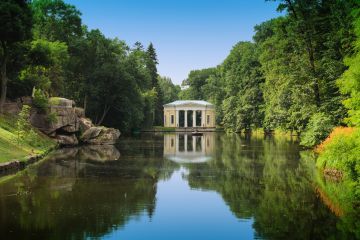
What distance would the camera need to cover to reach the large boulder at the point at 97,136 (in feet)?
150

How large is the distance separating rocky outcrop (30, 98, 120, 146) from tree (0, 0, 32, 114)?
4.09 metres

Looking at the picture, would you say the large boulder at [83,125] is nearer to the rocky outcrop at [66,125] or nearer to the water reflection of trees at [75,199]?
the rocky outcrop at [66,125]

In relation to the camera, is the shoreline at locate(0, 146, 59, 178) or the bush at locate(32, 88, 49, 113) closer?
the shoreline at locate(0, 146, 59, 178)

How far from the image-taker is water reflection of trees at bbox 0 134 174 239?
40.3 ft

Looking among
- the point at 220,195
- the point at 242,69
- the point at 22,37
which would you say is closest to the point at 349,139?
the point at 220,195

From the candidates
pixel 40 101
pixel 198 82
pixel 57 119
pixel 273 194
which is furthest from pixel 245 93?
pixel 273 194

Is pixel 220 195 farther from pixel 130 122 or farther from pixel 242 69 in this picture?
pixel 242 69

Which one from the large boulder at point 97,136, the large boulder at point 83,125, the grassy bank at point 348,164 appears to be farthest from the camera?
the large boulder at point 83,125

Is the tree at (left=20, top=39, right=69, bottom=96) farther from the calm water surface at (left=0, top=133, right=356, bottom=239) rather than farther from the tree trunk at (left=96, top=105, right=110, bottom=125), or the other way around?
the calm water surface at (left=0, top=133, right=356, bottom=239)

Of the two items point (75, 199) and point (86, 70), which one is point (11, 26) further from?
point (86, 70)

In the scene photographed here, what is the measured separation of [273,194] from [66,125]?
2760 cm

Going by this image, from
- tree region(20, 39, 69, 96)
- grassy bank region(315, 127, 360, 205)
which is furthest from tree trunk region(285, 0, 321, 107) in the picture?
tree region(20, 39, 69, 96)

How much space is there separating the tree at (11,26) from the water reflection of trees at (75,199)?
11695 millimetres

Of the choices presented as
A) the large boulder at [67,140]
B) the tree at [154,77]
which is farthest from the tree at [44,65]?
the tree at [154,77]
